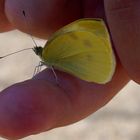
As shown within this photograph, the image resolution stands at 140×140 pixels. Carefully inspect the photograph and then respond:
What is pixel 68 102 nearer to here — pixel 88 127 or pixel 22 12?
pixel 22 12

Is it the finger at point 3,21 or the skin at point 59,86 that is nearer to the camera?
the skin at point 59,86

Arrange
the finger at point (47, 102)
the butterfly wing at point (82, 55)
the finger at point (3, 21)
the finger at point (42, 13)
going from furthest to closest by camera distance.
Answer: the finger at point (3, 21) → the finger at point (42, 13) → the butterfly wing at point (82, 55) → the finger at point (47, 102)

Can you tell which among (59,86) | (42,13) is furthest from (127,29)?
(42,13)

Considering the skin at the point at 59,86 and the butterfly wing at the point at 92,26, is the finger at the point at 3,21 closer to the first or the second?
the skin at the point at 59,86

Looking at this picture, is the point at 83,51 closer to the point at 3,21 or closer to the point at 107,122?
the point at 3,21

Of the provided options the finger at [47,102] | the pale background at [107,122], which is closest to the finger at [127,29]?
the finger at [47,102]

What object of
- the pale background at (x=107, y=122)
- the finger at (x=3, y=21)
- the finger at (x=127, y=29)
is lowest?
the pale background at (x=107, y=122)

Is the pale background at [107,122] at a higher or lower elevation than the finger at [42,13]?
lower
